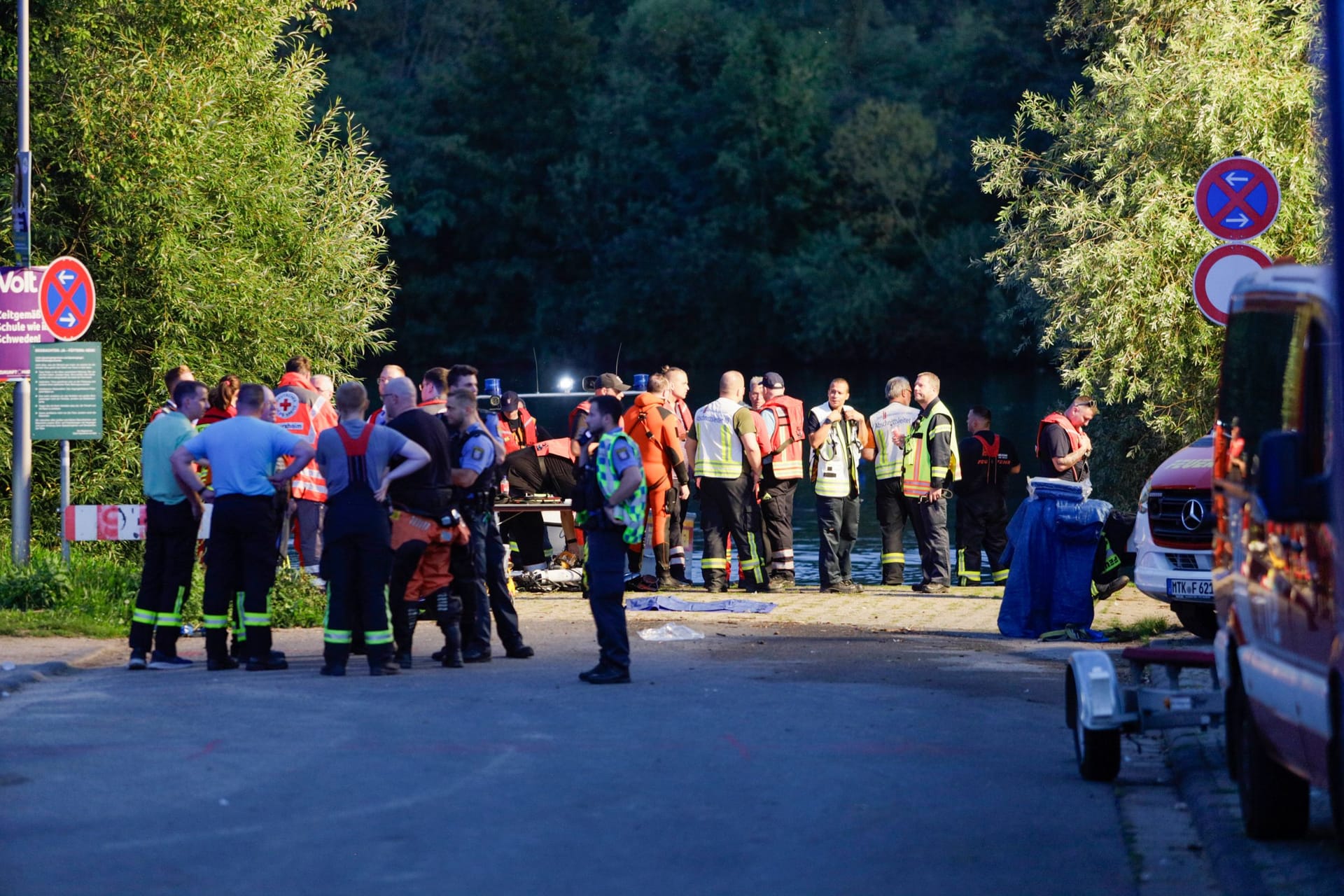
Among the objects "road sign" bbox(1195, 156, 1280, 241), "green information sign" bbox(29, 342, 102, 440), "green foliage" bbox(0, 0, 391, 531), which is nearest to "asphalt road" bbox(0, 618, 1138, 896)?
"road sign" bbox(1195, 156, 1280, 241)

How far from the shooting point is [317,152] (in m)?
24.2

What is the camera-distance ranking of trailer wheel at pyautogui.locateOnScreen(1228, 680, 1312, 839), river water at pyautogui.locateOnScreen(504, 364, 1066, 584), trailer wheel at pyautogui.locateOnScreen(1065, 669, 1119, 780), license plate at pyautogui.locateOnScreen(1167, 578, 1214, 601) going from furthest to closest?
river water at pyautogui.locateOnScreen(504, 364, 1066, 584), license plate at pyautogui.locateOnScreen(1167, 578, 1214, 601), trailer wheel at pyautogui.locateOnScreen(1065, 669, 1119, 780), trailer wheel at pyautogui.locateOnScreen(1228, 680, 1312, 839)

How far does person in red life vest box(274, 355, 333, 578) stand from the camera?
1620cm

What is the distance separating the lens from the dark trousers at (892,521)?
1875 cm

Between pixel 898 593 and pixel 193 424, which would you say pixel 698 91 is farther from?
pixel 193 424

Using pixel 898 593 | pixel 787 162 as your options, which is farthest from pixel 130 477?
pixel 787 162

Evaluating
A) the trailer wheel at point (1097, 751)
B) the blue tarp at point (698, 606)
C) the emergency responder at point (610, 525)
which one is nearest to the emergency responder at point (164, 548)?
the emergency responder at point (610, 525)

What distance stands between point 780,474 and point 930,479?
1397 millimetres

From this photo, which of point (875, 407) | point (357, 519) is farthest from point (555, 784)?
point (875, 407)

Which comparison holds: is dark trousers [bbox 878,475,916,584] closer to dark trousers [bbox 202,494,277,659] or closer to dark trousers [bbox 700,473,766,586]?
dark trousers [bbox 700,473,766,586]

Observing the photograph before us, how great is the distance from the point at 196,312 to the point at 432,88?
5781cm

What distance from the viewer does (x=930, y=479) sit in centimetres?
1836

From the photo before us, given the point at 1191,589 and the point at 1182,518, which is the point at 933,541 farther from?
the point at 1191,589

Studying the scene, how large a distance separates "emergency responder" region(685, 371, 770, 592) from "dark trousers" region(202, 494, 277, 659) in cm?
634
